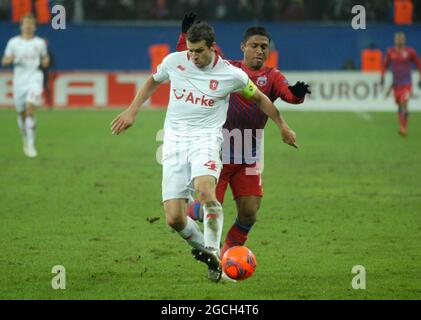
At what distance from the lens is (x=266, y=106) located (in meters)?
8.70

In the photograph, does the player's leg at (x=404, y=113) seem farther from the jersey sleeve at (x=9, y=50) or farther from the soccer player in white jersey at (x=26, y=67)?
the jersey sleeve at (x=9, y=50)

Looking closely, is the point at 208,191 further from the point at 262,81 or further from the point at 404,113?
the point at 404,113

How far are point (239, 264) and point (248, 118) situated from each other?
1.74 metres

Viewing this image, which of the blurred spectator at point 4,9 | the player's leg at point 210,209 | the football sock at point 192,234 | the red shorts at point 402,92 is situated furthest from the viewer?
the blurred spectator at point 4,9

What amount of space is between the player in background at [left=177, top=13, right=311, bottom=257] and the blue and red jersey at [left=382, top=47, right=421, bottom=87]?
14590 millimetres

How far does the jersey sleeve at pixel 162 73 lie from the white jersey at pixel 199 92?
7 cm

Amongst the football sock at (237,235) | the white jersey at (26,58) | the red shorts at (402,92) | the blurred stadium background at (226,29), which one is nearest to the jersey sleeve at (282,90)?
the football sock at (237,235)

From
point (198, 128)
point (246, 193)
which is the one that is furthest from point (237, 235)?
point (198, 128)

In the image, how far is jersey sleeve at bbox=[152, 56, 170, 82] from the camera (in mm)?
8742

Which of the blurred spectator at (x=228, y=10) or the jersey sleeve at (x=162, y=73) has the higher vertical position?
the jersey sleeve at (x=162, y=73)

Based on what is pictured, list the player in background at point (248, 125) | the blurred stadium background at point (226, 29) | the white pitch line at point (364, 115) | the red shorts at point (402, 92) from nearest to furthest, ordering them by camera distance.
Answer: the player in background at point (248, 125), the red shorts at point (402, 92), the white pitch line at point (364, 115), the blurred stadium background at point (226, 29)

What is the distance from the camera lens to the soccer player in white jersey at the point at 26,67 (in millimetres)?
19047
